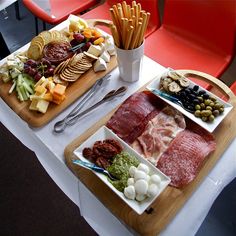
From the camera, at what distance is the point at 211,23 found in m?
1.30

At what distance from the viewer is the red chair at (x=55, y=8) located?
1670 millimetres

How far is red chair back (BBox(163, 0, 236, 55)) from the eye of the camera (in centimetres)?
124

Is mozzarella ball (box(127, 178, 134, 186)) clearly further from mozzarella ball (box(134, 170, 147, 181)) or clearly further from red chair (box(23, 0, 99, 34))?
red chair (box(23, 0, 99, 34))

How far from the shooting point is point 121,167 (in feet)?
2.44

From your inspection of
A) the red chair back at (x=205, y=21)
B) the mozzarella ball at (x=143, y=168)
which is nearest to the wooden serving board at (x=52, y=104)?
the mozzarella ball at (x=143, y=168)

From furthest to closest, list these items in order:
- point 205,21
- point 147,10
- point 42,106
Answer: point 147,10
point 205,21
point 42,106

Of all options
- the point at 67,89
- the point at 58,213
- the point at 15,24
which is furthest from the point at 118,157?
the point at 15,24

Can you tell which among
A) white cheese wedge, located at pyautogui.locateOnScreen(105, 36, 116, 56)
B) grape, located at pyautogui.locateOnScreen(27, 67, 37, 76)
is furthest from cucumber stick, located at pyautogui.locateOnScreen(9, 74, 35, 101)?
white cheese wedge, located at pyautogui.locateOnScreen(105, 36, 116, 56)

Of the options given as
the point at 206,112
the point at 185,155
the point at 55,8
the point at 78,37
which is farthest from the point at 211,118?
the point at 55,8

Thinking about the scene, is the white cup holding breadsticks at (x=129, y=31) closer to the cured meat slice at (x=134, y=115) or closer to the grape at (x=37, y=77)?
the cured meat slice at (x=134, y=115)

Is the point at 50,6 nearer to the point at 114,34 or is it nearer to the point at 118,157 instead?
the point at 114,34

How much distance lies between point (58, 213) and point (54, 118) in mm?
670

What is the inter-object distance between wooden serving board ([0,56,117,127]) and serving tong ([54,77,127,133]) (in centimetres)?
3

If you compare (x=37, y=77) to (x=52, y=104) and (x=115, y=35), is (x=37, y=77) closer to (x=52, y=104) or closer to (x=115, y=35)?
(x=52, y=104)
